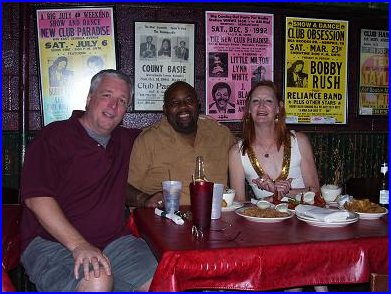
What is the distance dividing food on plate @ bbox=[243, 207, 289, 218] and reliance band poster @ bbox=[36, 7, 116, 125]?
2.21 metres

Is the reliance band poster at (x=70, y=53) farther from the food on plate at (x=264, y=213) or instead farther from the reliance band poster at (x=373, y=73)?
the reliance band poster at (x=373, y=73)

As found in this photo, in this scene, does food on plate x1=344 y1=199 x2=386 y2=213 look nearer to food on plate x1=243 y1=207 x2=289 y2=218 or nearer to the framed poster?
food on plate x1=243 y1=207 x2=289 y2=218

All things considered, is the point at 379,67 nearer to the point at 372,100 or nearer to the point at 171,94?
the point at 372,100

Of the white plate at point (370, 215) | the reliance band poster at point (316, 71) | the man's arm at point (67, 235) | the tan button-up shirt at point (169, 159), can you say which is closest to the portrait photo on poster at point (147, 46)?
the tan button-up shirt at point (169, 159)

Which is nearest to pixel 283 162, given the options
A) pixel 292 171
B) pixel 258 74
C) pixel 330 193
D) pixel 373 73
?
pixel 292 171

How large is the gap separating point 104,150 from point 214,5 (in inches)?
82.0

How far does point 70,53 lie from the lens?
3688mm

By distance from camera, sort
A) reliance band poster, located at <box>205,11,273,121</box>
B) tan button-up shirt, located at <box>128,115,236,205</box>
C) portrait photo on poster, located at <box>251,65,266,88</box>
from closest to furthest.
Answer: tan button-up shirt, located at <box>128,115,236,205</box> → reliance band poster, located at <box>205,11,273,121</box> → portrait photo on poster, located at <box>251,65,266,88</box>

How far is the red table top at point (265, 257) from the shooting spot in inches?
60.6

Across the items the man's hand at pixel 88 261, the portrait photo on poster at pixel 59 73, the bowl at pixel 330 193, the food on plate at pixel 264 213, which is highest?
the portrait photo on poster at pixel 59 73

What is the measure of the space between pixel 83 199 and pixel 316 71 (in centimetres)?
275

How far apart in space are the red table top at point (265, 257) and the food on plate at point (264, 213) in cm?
16

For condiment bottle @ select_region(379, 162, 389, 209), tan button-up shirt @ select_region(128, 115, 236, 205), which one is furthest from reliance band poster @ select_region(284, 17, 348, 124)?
condiment bottle @ select_region(379, 162, 389, 209)

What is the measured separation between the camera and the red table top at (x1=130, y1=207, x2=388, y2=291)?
1539 millimetres
